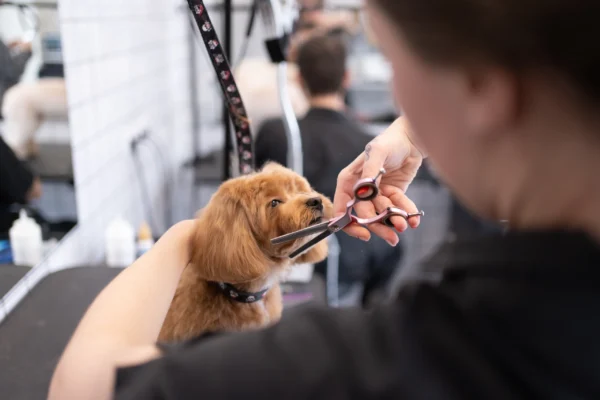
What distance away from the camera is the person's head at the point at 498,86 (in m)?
0.28

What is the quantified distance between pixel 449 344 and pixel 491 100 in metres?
0.15

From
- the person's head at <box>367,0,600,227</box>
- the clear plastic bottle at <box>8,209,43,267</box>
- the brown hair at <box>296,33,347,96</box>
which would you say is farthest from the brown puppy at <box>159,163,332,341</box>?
the brown hair at <box>296,33,347,96</box>

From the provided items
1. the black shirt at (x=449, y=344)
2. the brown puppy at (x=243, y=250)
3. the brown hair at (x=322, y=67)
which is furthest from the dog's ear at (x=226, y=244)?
the brown hair at (x=322, y=67)

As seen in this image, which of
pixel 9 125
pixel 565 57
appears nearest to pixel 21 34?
pixel 9 125

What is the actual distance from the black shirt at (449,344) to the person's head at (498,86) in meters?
0.04

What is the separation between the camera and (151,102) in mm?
2104

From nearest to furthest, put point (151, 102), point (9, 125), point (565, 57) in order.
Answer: point (565, 57) < point (9, 125) < point (151, 102)

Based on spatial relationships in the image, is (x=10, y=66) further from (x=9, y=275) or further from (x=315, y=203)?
(x=315, y=203)

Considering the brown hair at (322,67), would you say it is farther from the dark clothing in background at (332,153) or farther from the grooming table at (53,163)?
the grooming table at (53,163)

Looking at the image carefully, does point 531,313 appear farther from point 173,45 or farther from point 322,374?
point 173,45

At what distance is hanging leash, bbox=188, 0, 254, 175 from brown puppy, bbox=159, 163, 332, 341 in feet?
0.17

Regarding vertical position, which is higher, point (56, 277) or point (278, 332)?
point (278, 332)

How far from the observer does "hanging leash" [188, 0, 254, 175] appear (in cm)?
69

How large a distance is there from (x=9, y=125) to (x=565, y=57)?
3.39ft
